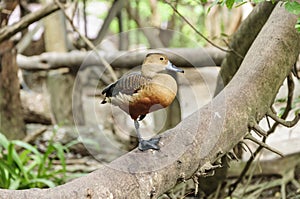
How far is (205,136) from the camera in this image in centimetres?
131

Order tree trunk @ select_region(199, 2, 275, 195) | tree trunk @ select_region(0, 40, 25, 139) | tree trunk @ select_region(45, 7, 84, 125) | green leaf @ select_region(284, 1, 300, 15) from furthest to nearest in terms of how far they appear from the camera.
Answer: tree trunk @ select_region(45, 7, 84, 125) < tree trunk @ select_region(0, 40, 25, 139) < tree trunk @ select_region(199, 2, 275, 195) < green leaf @ select_region(284, 1, 300, 15)

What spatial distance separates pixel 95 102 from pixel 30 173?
66.9 inches

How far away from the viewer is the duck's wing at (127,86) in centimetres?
89

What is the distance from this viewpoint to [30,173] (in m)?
2.67

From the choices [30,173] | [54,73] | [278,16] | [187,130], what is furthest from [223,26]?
[187,130]

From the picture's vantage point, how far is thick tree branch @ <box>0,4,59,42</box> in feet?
8.21

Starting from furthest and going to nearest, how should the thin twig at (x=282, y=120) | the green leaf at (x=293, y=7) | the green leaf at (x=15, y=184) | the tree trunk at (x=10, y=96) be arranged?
the tree trunk at (x=10, y=96) < the green leaf at (x=15, y=184) < the thin twig at (x=282, y=120) < the green leaf at (x=293, y=7)

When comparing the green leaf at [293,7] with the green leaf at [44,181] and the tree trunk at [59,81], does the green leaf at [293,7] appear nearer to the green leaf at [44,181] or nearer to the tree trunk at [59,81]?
the green leaf at [44,181]

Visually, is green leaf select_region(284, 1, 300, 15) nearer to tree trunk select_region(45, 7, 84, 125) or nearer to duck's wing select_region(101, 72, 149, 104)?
duck's wing select_region(101, 72, 149, 104)

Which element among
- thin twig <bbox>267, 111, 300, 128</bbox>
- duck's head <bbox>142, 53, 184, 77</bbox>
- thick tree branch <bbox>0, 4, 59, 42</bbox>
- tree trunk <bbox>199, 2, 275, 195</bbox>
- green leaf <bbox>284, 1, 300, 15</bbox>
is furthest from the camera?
thick tree branch <bbox>0, 4, 59, 42</bbox>

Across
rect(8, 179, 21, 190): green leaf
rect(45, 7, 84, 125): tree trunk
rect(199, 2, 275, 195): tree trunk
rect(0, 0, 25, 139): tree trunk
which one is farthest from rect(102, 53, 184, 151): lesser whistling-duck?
rect(45, 7, 84, 125): tree trunk

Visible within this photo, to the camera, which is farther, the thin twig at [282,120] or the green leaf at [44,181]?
the green leaf at [44,181]

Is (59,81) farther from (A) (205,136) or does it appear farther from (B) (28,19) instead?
(A) (205,136)

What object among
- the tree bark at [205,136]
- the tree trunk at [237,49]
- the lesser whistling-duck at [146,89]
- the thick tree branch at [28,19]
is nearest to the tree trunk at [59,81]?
the thick tree branch at [28,19]
